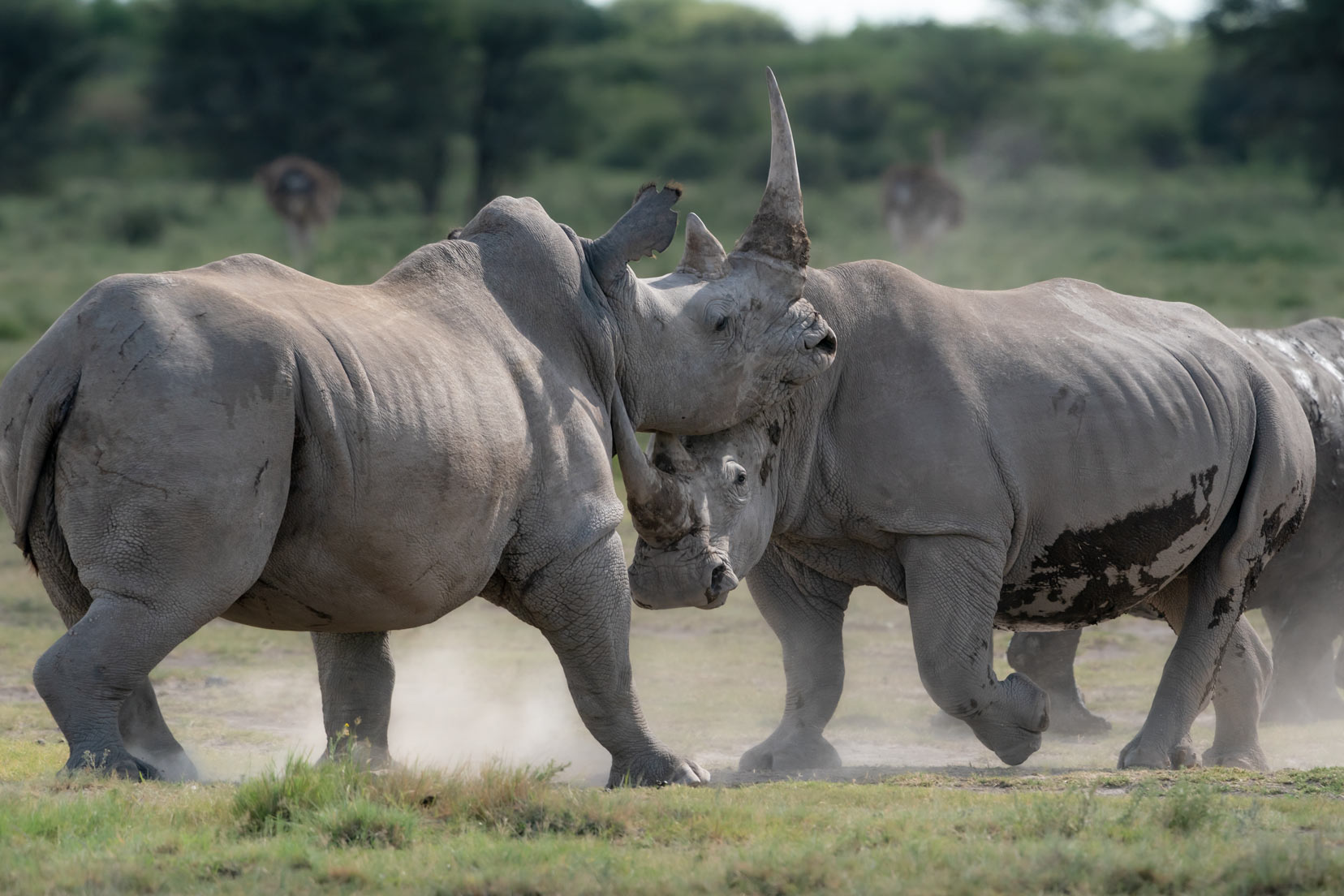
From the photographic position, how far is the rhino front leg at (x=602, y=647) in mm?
5461

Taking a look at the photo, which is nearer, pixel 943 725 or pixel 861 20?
pixel 943 725

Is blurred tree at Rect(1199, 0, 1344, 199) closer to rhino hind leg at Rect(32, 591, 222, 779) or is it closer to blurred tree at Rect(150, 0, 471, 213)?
blurred tree at Rect(150, 0, 471, 213)

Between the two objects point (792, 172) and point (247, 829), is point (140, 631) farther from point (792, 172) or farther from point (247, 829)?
point (792, 172)

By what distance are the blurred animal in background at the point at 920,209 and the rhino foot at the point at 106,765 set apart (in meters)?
21.8

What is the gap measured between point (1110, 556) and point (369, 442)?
116 inches

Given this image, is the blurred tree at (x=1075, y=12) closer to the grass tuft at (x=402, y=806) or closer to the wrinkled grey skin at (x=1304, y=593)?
the wrinkled grey skin at (x=1304, y=593)

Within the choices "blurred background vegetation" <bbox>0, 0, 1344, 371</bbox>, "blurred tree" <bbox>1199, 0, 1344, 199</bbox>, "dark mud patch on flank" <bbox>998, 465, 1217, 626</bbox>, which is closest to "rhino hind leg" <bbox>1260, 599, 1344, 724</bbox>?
"dark mud patch on flank" <bbox>998, 465, 1217, 626</bbox>

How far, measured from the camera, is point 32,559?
4859 mm

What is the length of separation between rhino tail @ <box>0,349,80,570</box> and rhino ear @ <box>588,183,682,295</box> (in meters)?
1.88

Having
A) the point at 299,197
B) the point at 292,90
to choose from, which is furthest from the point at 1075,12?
the point at 299,197

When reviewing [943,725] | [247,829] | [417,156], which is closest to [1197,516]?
[943,725]

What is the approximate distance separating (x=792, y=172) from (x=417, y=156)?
95.5ft

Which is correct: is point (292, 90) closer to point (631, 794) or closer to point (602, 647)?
point (602, 647)

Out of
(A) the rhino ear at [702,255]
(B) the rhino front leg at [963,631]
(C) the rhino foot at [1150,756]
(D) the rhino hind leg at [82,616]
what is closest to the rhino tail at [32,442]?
(D) the rhino hind leg at [82,616]
